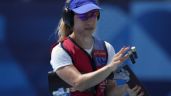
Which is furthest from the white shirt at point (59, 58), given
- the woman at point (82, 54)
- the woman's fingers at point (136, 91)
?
the woman's fingers at point (136, 91)

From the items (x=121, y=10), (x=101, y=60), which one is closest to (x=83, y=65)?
(x=101, y=60)

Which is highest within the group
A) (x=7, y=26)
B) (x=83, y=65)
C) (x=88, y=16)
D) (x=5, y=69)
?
(x=88, y=16)

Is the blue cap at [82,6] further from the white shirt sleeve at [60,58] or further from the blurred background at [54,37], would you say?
the blurred background at [54,37]

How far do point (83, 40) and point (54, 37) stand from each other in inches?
100

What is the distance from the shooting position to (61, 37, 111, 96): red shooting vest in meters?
2.79

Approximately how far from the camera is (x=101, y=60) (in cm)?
284

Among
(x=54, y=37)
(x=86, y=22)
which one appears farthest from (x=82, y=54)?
(x=54, y=37)

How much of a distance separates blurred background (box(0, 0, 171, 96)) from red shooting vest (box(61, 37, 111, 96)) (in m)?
2.40

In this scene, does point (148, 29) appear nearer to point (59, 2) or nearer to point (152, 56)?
point (152, 56)

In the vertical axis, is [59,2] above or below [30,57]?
above

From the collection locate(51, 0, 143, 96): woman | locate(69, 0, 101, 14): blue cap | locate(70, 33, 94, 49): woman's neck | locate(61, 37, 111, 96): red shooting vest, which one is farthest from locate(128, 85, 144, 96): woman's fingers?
locate(69, 0, 101, 14): blue cap

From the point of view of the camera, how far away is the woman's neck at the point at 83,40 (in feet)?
9.24

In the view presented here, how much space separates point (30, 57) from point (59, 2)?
2.08 ft

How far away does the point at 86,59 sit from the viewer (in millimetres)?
2811
